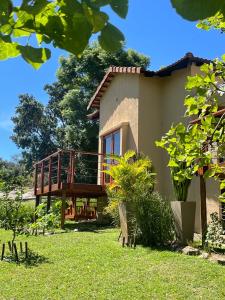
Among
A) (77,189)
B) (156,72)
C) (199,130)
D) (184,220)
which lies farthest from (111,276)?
(156,72)

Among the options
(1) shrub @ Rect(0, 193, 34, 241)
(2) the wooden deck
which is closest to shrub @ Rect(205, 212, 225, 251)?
(1) shrub @ Rect(0, 193, 34, 241)

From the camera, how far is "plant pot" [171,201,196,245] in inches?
407

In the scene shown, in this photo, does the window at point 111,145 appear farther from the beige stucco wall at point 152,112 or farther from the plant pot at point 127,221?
the plant pot at point 127,221

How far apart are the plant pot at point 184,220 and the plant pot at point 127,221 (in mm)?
1121

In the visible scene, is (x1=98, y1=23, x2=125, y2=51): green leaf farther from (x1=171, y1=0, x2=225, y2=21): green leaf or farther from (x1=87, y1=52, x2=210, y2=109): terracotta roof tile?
(x1=87, y1=52, x2=210, y2=109): terracotta roof tile

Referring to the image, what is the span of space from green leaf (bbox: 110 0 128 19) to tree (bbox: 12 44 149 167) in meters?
22.7

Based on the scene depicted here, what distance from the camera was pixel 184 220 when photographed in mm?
10422

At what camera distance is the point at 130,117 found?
1716cm

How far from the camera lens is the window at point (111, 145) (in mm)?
18000

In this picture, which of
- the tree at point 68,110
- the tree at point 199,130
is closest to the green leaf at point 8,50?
the tree at point 199,130

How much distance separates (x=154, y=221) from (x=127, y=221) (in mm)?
879

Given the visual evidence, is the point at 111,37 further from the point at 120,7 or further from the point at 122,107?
the point at 122,107

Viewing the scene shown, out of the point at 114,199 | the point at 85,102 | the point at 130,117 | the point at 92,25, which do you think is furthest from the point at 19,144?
the point at 92,25

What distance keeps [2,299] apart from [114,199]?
5.46 metres
